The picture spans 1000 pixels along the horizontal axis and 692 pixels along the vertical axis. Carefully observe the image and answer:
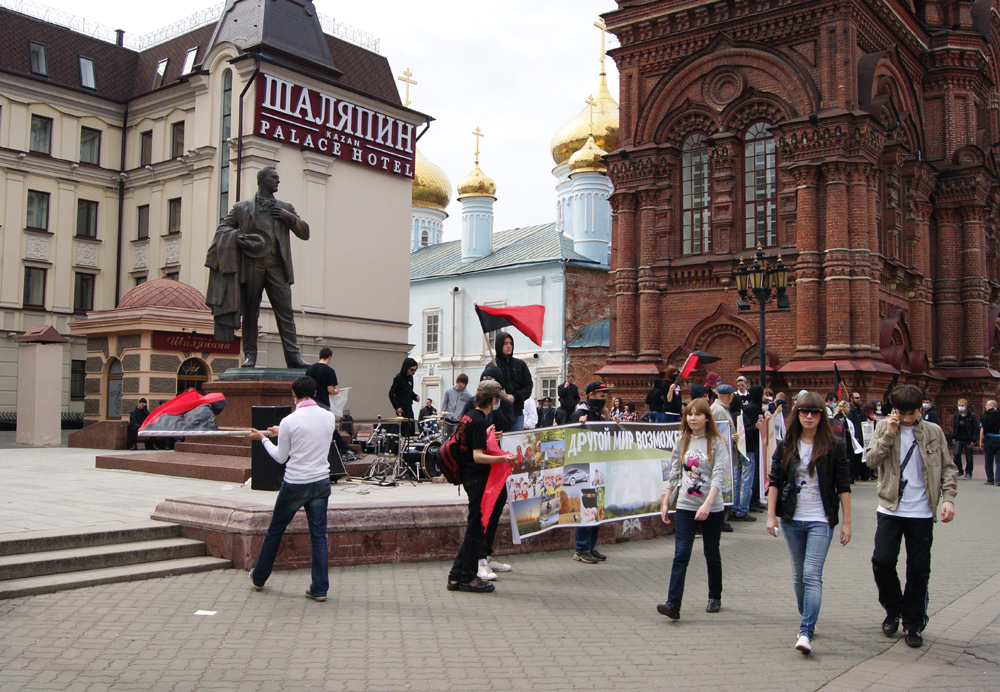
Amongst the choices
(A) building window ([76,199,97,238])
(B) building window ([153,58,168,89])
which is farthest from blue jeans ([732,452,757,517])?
(B) building window ([153,58,168,89])

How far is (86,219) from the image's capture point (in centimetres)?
3472

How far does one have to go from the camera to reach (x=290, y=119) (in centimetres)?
3053

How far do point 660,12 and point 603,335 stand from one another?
54.3 ft

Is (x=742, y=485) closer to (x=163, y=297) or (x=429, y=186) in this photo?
(x=163, y=297)

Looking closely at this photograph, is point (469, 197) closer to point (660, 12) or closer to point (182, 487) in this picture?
point (660, 12)

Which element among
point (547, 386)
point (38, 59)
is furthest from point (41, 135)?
point (547, 386)

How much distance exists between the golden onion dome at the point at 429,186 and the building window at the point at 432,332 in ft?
38.3

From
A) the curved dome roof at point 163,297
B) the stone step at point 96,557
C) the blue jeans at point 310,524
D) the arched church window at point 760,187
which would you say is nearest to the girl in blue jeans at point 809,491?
the blue jeans at point 310,524

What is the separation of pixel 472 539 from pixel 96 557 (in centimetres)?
325

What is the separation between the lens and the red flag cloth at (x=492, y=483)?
7863 millimetres

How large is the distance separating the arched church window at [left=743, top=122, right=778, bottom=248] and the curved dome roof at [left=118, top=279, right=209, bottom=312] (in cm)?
1689

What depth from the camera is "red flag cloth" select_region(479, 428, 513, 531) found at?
A: 786cm

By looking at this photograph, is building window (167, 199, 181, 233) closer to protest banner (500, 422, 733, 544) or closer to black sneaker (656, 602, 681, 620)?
protest banner (500, 422, 733, 544)

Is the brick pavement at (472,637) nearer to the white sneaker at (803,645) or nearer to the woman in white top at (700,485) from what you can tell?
the white sneaker at (803,645)
